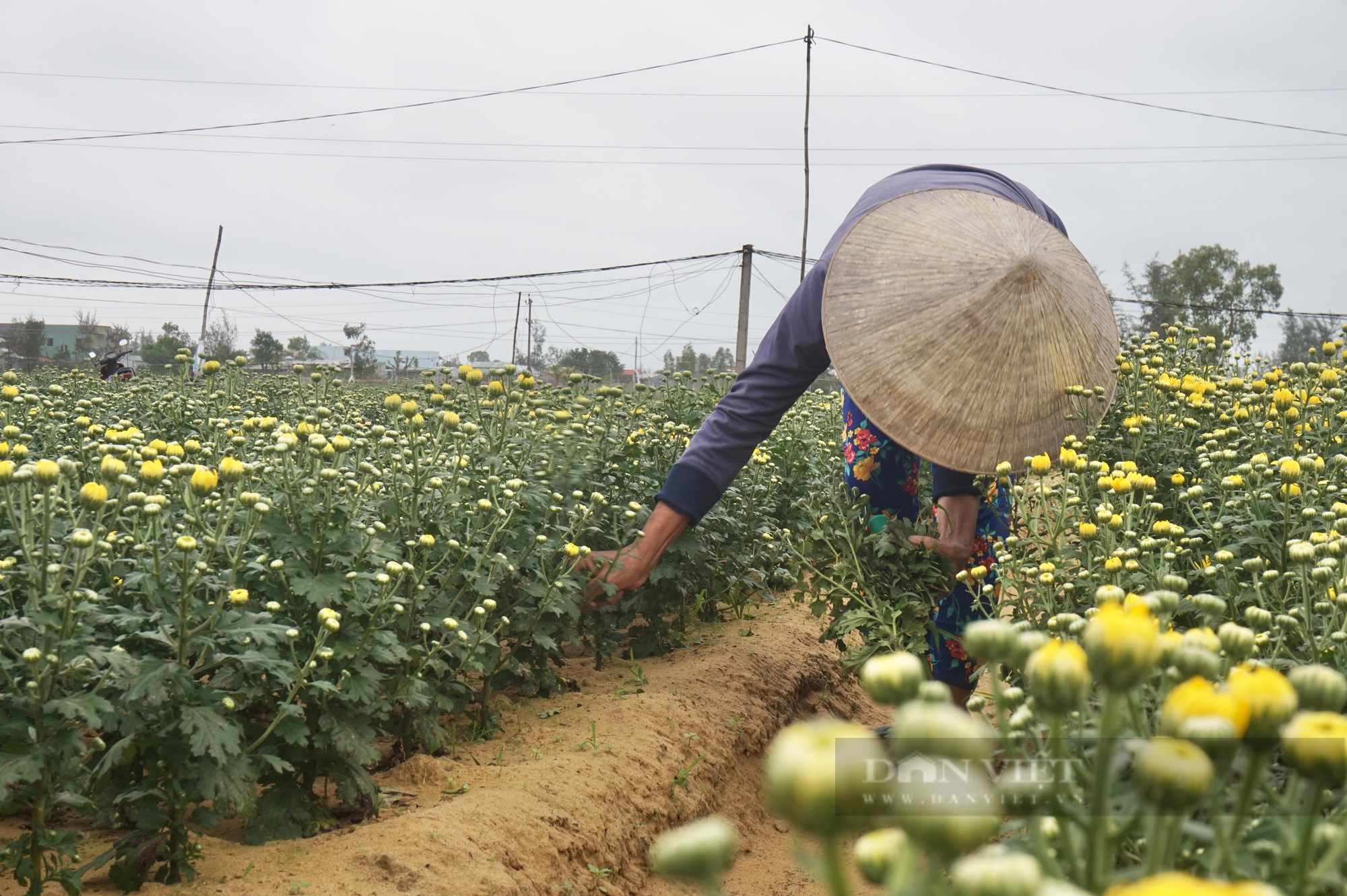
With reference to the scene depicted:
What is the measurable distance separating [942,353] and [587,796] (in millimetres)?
1572

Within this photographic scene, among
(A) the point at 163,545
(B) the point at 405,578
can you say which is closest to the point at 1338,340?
(B) the point at 405,578

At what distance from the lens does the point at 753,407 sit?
3104mm

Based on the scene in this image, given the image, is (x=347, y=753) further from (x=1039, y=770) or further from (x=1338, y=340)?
(x=1338, y=340)

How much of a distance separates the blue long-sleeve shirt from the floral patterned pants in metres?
0.23

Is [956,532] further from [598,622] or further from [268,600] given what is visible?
[268,600]

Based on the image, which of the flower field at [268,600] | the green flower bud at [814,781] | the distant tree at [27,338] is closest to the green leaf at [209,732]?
the flower field at [268,600]

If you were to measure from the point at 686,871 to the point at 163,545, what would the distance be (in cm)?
200

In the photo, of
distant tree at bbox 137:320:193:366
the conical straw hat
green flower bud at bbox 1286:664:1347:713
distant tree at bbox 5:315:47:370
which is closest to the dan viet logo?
green flower bud at bbox 1286:664:1347:713

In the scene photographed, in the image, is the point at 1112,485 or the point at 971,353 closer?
the point at 1112,485

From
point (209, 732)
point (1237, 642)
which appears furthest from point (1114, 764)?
point (209, 732)

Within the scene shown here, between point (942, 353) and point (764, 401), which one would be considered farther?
point (764, 401)

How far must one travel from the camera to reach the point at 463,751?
305 centimetres

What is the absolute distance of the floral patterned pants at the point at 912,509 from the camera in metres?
3.34

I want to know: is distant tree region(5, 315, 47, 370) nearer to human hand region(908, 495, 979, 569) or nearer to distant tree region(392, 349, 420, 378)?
distant tree region(392, 349, 420, 378)
